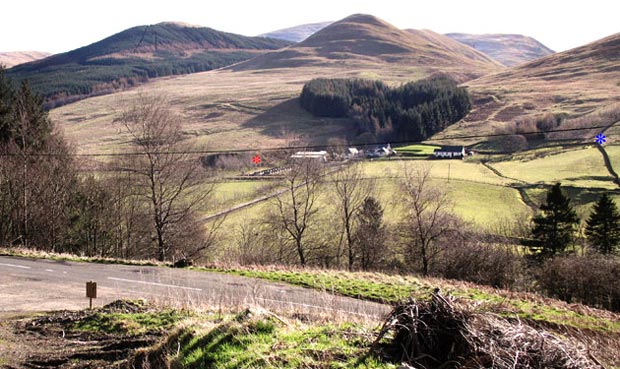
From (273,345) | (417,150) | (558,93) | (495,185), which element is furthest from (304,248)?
(558,93)

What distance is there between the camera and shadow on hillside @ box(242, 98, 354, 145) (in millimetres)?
109075

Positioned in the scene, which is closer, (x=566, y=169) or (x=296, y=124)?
(x=566, y=169)

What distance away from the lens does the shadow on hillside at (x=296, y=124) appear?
10907cm

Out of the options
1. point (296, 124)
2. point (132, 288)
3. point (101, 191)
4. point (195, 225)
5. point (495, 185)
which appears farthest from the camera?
point (296, 124)

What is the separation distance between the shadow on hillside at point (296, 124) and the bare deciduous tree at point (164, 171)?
69721 millimetres

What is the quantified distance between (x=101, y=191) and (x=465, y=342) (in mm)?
34352

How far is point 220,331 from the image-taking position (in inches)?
325

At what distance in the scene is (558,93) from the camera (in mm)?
117562

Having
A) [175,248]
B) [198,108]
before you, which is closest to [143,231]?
[175,248]

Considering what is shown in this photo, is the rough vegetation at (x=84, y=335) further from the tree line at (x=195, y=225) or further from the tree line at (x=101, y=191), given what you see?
the tree line at (x=195, y=225)

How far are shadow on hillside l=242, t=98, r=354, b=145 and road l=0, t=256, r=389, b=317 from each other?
→ 8323cm

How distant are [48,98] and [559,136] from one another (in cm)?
14389

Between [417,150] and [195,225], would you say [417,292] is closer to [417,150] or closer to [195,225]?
[195,225]

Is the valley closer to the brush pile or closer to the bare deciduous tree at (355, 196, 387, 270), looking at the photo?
the brush pile
